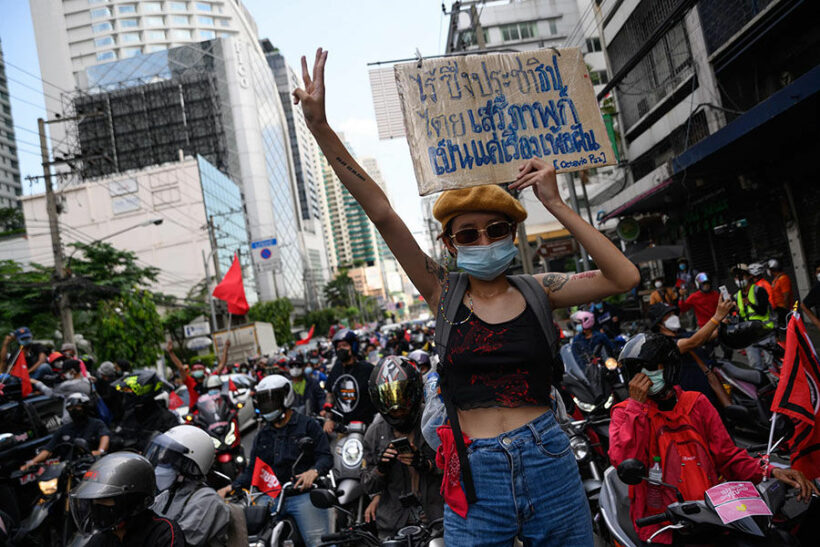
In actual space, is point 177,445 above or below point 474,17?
below

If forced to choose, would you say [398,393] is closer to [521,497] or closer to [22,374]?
[521,497]

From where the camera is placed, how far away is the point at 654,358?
341 centimetres

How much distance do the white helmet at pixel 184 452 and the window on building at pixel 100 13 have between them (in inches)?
4409

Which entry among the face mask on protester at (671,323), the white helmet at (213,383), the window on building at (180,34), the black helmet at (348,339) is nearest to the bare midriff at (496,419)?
the face mask on protester at (671,323)

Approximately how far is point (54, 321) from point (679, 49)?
24.1 metres

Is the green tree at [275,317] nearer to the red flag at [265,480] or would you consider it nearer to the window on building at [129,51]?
the red flag at [265,480]

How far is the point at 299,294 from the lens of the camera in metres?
102

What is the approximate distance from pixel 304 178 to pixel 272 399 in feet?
481

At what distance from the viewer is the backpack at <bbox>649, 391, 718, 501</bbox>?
3.13m

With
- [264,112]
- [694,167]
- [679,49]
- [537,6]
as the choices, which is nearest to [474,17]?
[679,49]

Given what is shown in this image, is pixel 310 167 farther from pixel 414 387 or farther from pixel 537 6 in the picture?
pixel 414 387

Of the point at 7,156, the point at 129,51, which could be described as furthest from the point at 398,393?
the point at 7,156

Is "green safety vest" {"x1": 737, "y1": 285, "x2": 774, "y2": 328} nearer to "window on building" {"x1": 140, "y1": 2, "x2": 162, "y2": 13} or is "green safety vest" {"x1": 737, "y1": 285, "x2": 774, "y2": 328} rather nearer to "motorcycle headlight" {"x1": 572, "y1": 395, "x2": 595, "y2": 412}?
"motorcycle headlight" {"x1": 572, "y1": 395, "x2": 595, "y2": 412}

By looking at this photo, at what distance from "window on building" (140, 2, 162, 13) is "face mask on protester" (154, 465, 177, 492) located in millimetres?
113219
